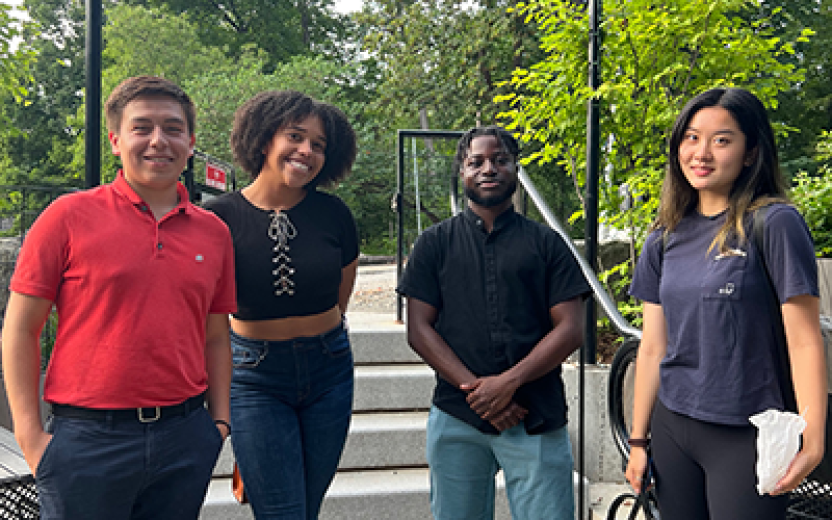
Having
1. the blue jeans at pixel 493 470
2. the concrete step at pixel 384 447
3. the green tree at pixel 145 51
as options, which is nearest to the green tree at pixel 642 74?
the concrete step at pixel 384 447

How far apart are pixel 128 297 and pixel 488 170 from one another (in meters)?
1.13

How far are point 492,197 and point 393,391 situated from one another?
2.08 metres

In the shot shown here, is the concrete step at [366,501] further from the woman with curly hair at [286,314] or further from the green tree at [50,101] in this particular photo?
the green tree at [50,101]

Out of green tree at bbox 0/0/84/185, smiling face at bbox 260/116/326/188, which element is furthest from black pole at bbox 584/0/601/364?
green tree at bbox 0/0/84/185

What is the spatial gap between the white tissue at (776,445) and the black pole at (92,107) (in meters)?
2.79

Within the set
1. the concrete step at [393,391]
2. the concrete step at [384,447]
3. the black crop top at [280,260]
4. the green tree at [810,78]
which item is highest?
the green tree at [810,78]

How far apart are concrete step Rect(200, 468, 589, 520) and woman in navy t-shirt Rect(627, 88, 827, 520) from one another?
1692 mm

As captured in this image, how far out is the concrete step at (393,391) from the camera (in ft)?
12.9

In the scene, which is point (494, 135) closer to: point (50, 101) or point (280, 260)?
point (280, 260)

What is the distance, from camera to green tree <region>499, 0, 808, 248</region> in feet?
12.9

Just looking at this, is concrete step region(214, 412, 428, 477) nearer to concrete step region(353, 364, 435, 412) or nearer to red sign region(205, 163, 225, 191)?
concrete step region(353, 364, 435, 412)

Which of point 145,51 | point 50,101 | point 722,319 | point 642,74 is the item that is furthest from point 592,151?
point 50,101

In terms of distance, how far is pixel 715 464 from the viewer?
1634 millimetres

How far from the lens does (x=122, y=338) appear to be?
156 centimetres
